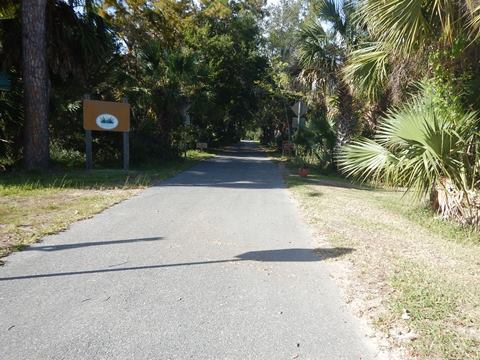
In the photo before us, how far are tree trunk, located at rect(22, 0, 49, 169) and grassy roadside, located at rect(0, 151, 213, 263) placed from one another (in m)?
0.95

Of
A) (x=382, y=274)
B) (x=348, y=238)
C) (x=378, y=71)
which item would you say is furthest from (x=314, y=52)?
(x=382, y=274)

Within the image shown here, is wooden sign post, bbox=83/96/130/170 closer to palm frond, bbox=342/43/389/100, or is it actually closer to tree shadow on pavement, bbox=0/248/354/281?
palm frond, bbox=342/43/389/100

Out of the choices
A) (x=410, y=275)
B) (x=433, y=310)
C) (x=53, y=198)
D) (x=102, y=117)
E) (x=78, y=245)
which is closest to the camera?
(x=433, y=310)

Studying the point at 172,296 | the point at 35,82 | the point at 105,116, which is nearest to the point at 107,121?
the point at 105,116

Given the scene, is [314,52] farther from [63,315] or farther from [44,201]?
[63,315]

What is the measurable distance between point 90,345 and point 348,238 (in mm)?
→ 4288

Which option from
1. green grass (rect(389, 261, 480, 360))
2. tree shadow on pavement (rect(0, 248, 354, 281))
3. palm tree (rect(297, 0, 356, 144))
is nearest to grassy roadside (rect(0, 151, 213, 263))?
tree shadow on pavement (rect(0, 248, 354, 281))

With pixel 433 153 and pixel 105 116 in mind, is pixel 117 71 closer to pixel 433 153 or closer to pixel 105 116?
pixel 105 116

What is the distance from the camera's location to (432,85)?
25.2 ft

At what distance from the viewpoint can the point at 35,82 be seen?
494 inches

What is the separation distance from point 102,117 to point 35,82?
2.28 meters

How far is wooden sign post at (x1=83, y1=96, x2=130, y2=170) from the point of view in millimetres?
13961

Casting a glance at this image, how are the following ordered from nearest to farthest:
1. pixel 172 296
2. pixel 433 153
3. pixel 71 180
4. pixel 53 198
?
pixel 172 296 → pixel 433 153 → pixel 53 198 → pixel 71 180

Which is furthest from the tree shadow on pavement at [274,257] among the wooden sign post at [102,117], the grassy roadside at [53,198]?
the wooden sign post at [102,117]
